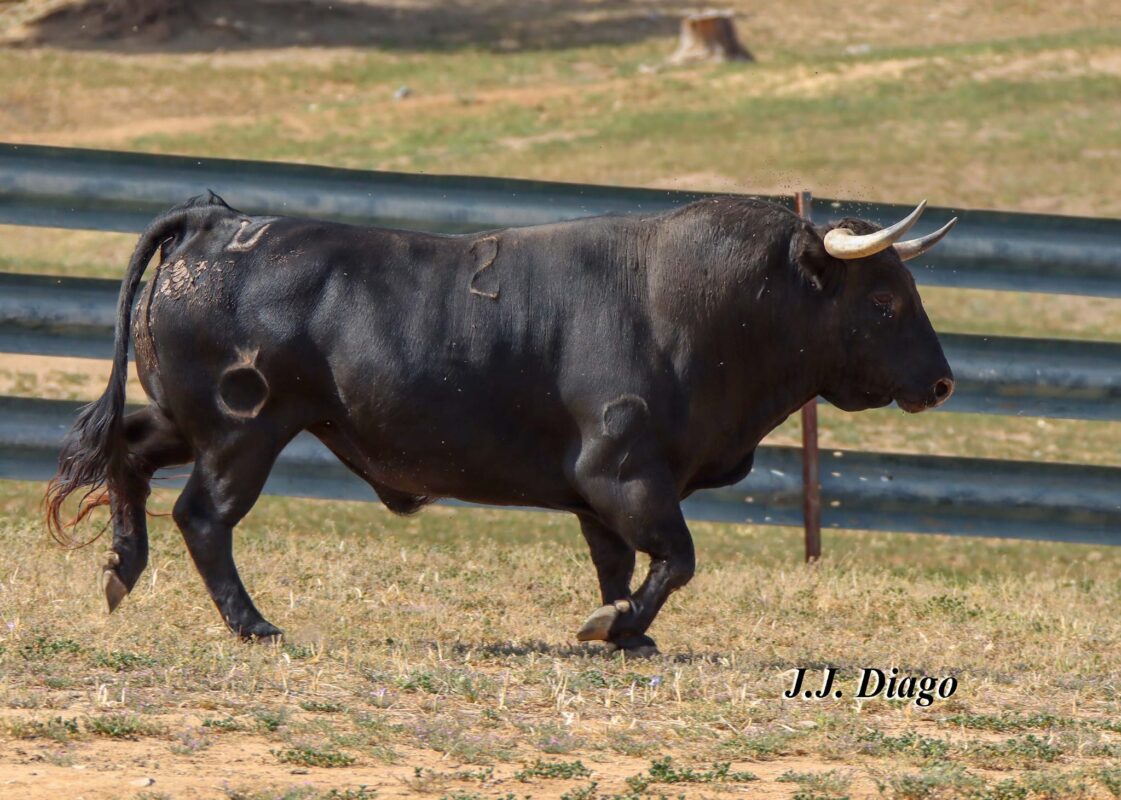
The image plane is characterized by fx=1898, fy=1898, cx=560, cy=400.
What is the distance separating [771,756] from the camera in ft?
17.4

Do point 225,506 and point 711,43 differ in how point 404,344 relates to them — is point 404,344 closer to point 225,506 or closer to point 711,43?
point 225,506

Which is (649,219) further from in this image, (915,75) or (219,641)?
(915,75)

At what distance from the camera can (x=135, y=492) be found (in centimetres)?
693

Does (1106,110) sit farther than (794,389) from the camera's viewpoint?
Yes

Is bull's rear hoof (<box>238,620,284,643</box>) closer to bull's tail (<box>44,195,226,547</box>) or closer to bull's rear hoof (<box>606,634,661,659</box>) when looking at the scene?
bull's tail (<box>44,195,226,547</box>)

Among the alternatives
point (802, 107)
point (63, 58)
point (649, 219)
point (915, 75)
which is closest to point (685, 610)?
point (649, 219)

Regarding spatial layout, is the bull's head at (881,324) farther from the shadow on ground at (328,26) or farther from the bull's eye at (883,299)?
the shadow on ground at (328,26)

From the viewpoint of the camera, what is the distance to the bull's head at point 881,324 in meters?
6.88

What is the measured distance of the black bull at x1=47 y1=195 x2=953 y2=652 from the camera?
655 centimetres

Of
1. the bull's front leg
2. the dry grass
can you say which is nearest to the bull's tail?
the dry grass

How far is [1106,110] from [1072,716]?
18.9 meters
